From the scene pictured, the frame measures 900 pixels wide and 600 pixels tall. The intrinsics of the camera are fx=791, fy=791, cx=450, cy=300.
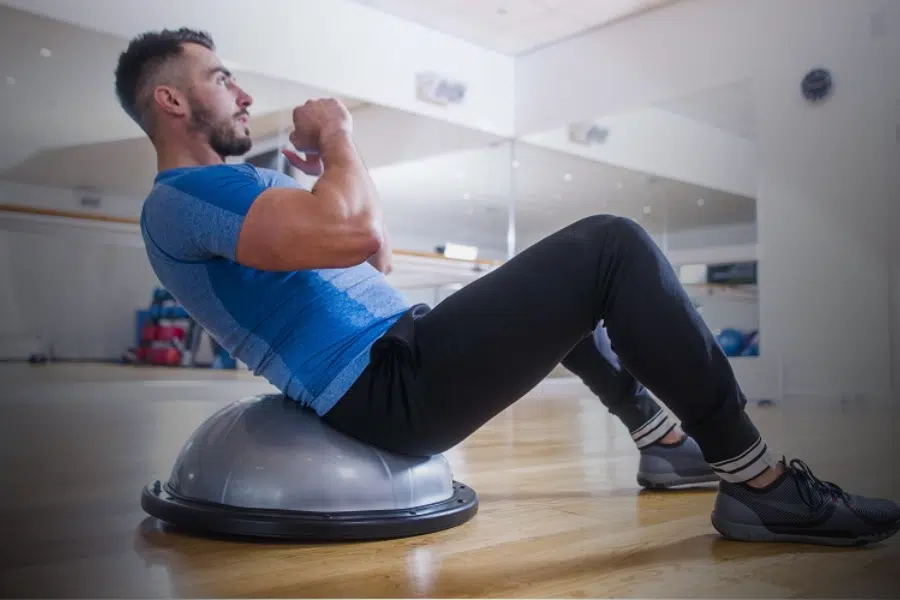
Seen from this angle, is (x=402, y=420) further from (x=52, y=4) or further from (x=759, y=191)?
(x=759, y=191)

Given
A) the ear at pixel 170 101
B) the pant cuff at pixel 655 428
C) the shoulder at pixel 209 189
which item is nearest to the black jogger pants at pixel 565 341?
the shoulder at pixel 209 189

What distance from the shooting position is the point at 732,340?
491cm

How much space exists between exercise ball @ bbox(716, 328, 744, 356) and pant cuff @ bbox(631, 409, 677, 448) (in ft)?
11.5

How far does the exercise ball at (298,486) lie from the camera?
1.18 m

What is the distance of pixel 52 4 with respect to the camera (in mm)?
3975

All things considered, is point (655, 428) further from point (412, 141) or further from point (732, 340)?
point (412, 141)

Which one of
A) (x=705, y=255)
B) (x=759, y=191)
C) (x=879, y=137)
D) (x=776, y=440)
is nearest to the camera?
(x=776, y=440)

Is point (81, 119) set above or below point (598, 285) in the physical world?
above

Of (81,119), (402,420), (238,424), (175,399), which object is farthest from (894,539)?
(81,119)

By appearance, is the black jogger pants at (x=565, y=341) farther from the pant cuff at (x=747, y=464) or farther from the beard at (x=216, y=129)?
the beard at (x=216, y=129)

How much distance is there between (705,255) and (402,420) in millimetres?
4593

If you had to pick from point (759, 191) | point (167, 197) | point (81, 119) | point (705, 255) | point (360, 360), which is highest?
point (81, 119)

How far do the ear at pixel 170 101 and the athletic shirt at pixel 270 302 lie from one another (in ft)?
0.57

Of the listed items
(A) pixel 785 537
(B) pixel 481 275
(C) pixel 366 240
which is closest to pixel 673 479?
(A) pixel 785 537
